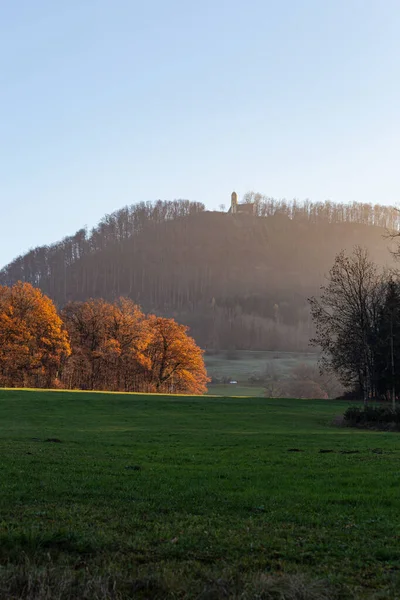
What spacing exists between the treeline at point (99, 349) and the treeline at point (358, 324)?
101ft

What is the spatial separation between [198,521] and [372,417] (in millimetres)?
32467

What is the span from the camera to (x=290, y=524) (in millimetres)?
9555

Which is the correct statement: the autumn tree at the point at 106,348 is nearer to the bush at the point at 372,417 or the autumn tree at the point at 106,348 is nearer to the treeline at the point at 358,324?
the treeline at the point at 358,324

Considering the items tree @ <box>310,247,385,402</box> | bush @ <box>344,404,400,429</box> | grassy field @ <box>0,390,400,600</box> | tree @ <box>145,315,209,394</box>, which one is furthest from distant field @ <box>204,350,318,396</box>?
grassy field @ <box>0,390,400,600</box>

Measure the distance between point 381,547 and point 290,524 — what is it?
6.05 feet

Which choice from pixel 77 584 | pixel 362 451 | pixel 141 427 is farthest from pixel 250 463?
pixel 141 427

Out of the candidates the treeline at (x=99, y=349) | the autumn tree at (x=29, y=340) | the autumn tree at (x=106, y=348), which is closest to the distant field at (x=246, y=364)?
the treeline at (x=99, y=349)

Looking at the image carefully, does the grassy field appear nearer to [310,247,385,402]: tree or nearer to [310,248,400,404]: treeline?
[310,247,385,402]: tree

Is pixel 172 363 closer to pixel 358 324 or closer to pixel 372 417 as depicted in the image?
pixel 358 324

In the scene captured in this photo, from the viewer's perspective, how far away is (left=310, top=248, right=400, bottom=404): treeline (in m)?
48.2

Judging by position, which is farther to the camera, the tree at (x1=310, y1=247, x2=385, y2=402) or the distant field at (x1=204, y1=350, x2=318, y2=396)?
the distant field at (x1=204, y1=350, x2=318, y2=396)

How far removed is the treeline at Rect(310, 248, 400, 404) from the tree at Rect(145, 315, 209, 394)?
2805 centimetres

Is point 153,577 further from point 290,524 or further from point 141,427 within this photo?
point 141,427

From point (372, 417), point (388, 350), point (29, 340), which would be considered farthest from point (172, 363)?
point (372, 417)
